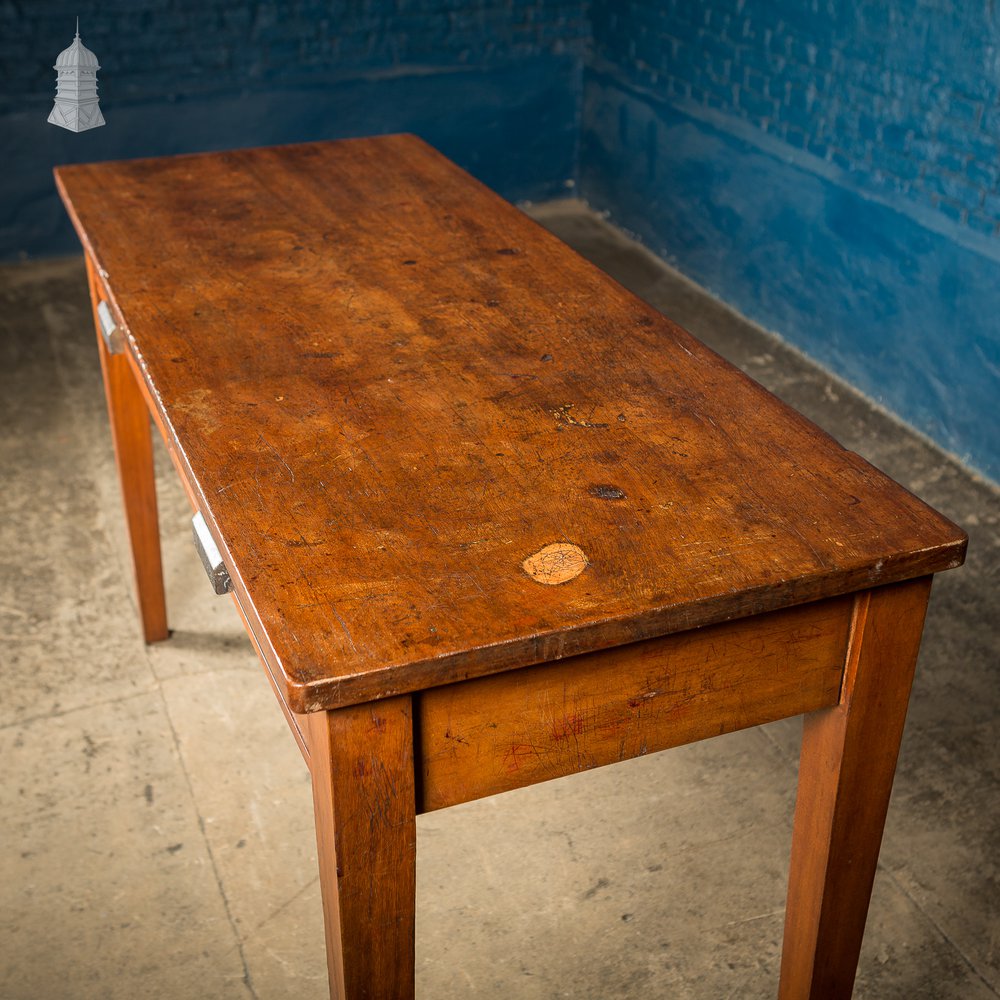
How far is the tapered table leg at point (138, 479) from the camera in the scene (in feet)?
8.13

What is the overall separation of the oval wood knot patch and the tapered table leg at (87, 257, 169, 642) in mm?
1405

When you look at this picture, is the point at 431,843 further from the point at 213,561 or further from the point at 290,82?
the point at 290,82

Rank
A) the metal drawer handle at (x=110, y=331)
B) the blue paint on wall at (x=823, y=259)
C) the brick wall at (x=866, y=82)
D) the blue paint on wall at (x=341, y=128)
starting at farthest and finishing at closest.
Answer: the blue paint on wall at (x=341, y=128)
the blue paint on wall at (x=823, y=259)
the brick wall at (x=866, y=82)
the metal drawer handle at (x=110, y=331)

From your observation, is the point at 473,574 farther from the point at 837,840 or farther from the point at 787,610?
the point at 837,840

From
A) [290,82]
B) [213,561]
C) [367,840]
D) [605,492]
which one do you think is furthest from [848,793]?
[290,82]

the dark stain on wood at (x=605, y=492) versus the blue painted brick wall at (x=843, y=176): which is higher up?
the dark stain on wood at (x=605, y=492)

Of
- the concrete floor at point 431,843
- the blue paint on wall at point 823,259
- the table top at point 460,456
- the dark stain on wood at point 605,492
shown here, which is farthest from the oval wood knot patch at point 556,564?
→ the blue paint on wall at point 823,259

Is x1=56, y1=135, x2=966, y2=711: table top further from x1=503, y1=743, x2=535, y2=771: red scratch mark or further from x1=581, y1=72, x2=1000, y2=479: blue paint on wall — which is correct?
x1=581, y1=72, x2=1000, y2=479: blue paint on wall

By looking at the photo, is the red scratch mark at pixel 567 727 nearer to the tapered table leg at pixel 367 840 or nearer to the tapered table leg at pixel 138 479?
Result: the tapered table leg at pixel 367 840

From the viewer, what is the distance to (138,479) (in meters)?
2.59

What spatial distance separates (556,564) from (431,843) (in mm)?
1064

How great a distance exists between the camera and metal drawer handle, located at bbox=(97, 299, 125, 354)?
83.6 inches

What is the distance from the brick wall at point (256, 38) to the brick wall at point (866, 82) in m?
0.70

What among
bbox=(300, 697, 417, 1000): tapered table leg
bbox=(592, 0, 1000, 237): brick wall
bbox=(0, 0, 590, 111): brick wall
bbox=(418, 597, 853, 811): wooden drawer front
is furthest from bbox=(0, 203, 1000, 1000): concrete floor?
bbox=(0, 0, 590, 111): brick wall
